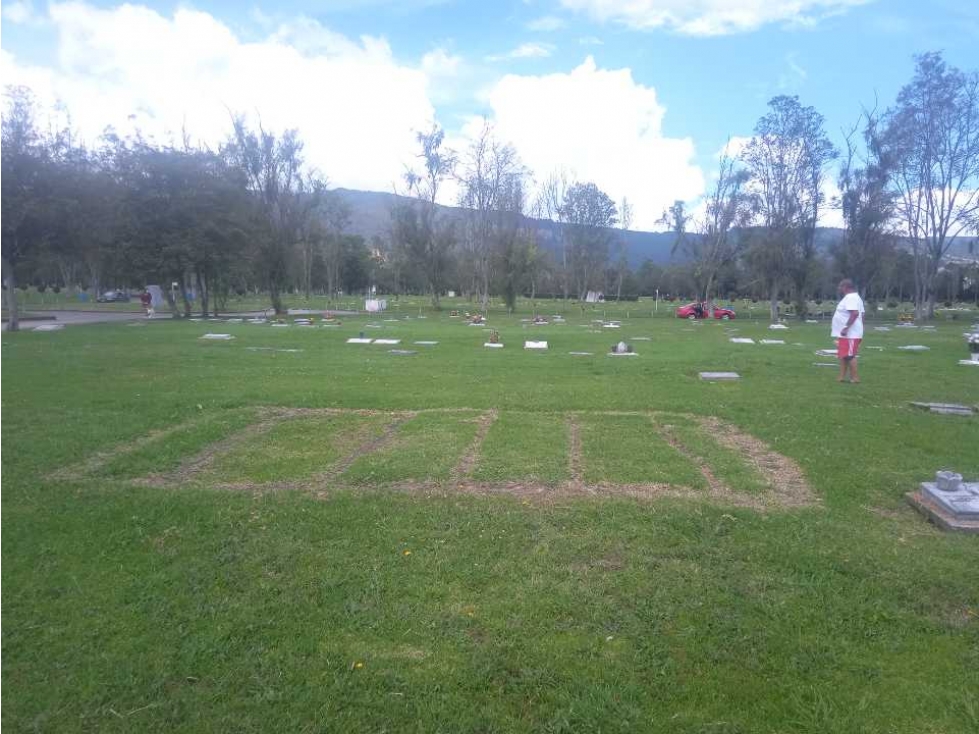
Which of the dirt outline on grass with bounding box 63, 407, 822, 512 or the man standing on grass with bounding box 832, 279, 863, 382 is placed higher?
the man standing on grass with bounding box 832, 279, 863, 382

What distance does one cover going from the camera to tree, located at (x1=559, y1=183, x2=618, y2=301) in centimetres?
6600

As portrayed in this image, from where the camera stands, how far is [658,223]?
54.8m

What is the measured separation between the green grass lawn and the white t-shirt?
2988 mm

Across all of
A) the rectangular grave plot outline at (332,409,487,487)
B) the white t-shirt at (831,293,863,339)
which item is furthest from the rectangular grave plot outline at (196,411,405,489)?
the white t-shirt at (831,293,863,339)

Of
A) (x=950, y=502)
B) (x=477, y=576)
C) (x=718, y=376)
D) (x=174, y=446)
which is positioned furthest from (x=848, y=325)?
(x=174, y=446)

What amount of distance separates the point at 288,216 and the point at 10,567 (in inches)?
1535

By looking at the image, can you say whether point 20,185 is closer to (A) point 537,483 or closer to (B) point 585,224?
(A) point 537,483

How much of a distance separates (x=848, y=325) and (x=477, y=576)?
9910 millimetres

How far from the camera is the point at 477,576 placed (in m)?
3.84

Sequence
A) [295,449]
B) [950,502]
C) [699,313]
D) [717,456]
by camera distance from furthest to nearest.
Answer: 1. [699,313]
2. [295,449]
3. [717,456]
4. [950,502]

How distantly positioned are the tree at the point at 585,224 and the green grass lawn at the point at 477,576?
59.8m

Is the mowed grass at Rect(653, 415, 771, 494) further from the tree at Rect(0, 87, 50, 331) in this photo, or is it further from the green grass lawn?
the tree at Rect(0, 87, 50, 331)

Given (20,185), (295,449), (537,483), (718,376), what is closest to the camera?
(537,483)

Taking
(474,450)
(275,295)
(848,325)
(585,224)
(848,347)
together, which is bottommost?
(474,450)
